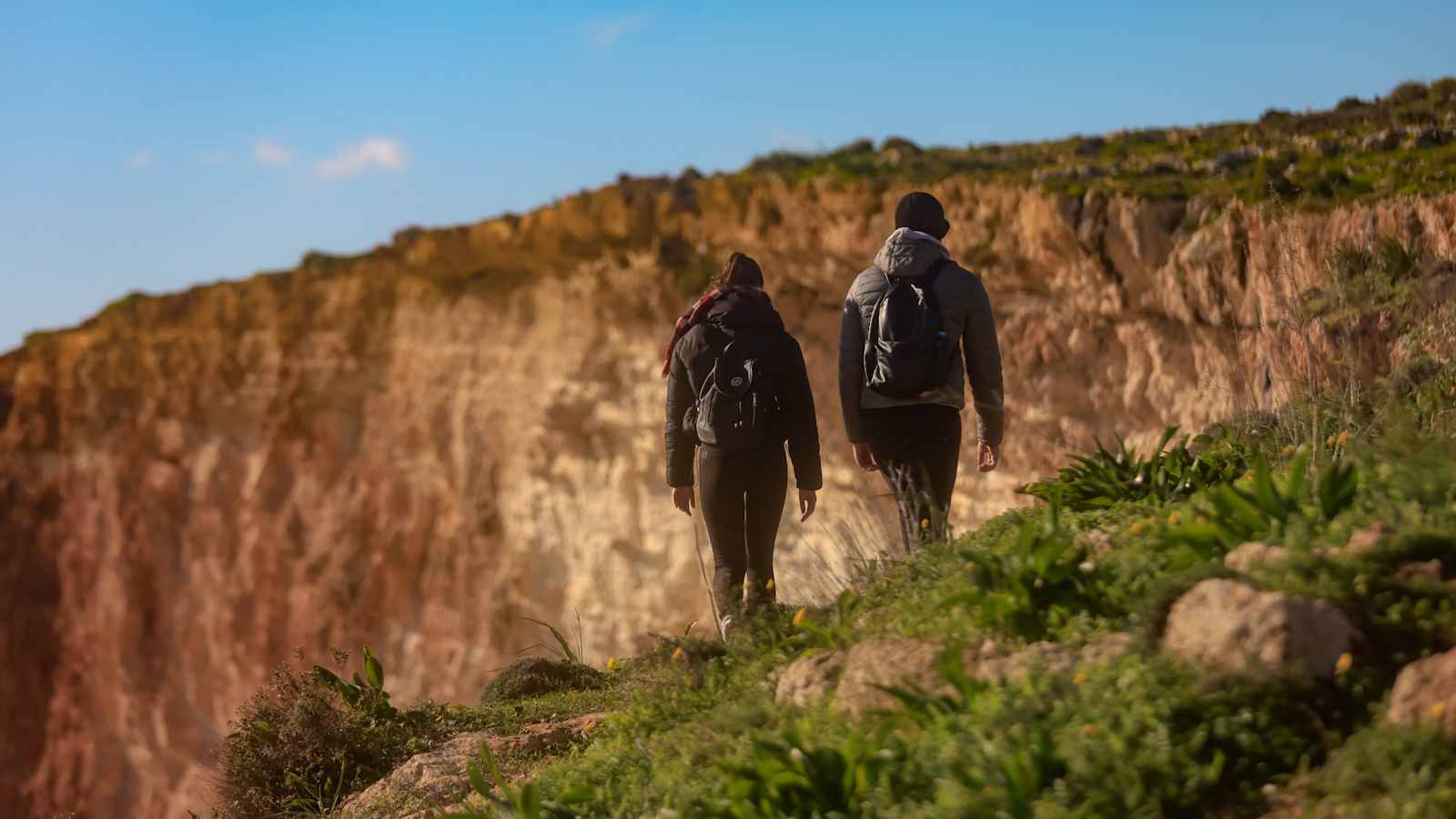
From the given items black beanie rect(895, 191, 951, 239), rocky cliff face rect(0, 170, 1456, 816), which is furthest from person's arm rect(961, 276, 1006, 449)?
rocky cliff face rect(0, 170, 1456, 816)

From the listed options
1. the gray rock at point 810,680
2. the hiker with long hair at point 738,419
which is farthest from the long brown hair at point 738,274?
the gray rock at point 810,680

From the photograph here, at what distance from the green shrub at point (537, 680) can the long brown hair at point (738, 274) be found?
2.49 metres

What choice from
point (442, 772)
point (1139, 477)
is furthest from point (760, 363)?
point (442, 772)

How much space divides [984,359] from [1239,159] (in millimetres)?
10332

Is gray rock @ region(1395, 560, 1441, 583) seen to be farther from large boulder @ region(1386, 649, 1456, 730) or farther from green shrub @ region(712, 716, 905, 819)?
green shrub @ region(712, 716, 905, 819)

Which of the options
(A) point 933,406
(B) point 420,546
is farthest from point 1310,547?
(B) point 420,546

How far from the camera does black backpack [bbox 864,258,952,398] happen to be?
230 inches

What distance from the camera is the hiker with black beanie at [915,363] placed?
5.87m

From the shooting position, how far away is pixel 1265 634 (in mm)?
→ 3639

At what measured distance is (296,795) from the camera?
646 cm

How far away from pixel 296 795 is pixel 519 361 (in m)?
13.5

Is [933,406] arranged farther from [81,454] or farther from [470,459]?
[81,454]

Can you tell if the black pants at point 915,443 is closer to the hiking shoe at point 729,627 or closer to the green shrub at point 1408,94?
the hiking shoe at point 729,627

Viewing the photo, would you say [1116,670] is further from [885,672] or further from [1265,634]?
[885,672]
